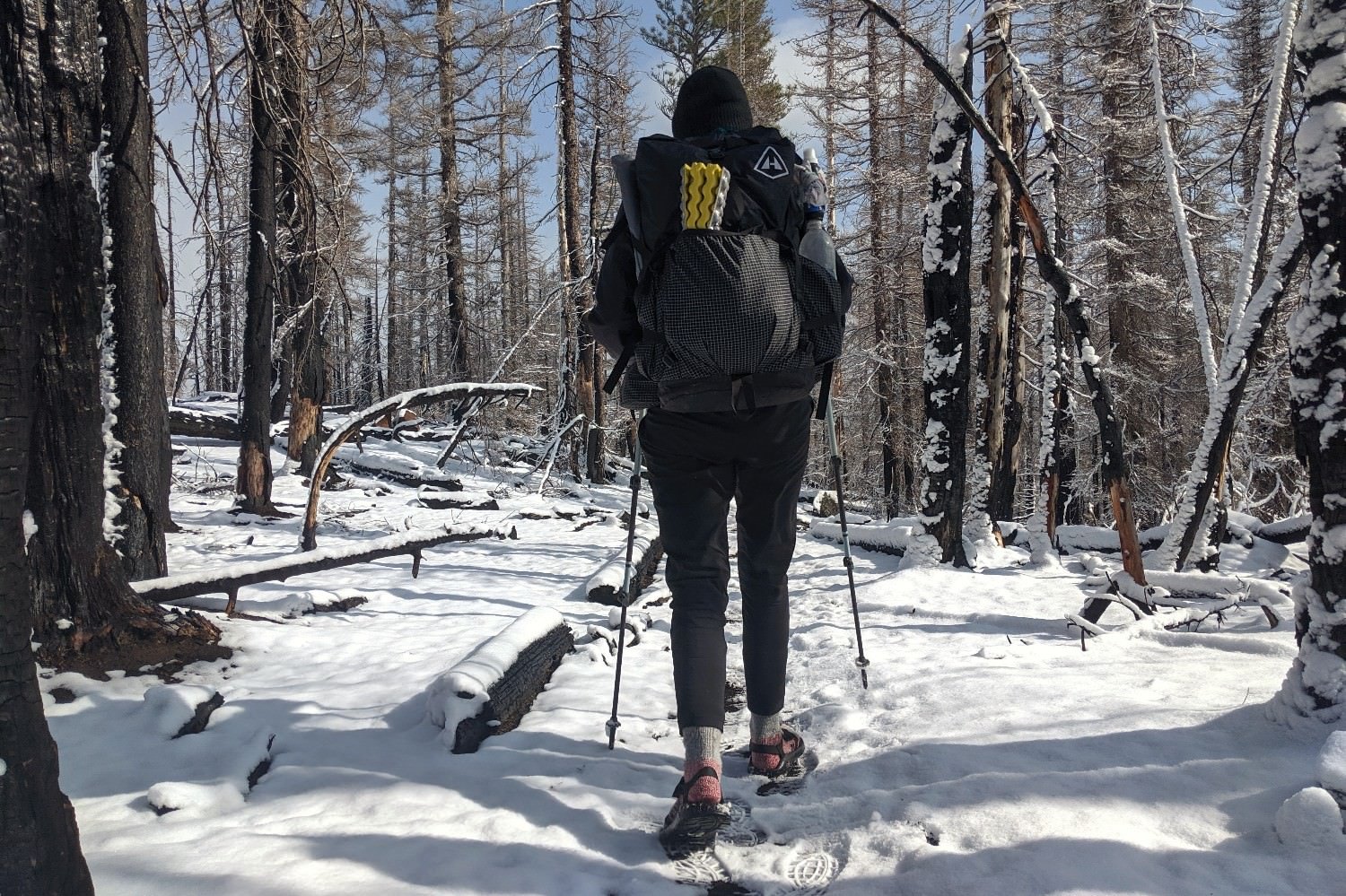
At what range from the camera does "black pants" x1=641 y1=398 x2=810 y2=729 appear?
2434 millimetres

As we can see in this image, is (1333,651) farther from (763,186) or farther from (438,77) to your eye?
(438,77)

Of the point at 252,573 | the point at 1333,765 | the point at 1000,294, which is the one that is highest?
the point at 1000,294

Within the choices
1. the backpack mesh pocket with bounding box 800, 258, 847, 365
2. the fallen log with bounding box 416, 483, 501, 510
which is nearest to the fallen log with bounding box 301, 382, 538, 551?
the backpack mesh pocket with bounding box 800, 258, 847, 365

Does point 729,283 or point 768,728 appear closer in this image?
point 729,283

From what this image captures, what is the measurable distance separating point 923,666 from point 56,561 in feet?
13.7

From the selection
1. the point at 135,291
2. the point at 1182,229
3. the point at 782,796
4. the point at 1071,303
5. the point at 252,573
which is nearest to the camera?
the point at 782,796

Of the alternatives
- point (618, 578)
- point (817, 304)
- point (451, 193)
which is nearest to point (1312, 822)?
point (817, 304)

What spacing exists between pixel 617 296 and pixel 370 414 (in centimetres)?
449

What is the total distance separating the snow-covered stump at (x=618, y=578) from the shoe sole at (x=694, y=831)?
10.6 ft

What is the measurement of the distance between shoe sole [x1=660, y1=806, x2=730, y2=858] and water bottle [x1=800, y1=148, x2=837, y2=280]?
1.71m

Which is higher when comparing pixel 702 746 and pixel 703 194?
pixel 703 194

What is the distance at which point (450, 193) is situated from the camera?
62.1ft

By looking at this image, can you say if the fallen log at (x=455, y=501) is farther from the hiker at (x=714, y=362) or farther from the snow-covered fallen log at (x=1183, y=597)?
the hiker at (x=714, y=362)

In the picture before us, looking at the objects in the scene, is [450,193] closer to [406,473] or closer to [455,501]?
[406,473]
